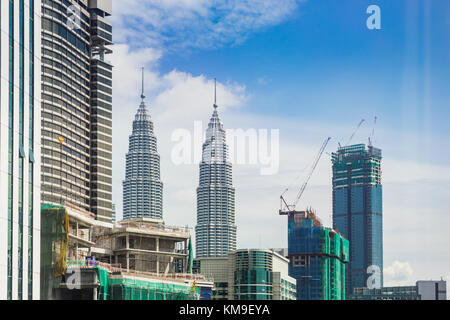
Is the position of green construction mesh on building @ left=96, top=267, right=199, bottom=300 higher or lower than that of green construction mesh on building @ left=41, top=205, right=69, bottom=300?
lower

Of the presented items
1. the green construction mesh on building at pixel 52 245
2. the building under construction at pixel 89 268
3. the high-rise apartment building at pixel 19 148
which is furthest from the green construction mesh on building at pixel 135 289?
the high-rise apartment building at pixel 19 148

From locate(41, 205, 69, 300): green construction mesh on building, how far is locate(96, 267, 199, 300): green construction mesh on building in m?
11.2

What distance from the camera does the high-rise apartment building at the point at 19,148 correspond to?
70750 mm

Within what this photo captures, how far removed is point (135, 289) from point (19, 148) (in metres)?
93.6

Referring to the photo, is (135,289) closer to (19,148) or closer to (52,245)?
(52,245)

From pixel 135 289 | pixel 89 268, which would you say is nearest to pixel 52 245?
pixel 89 268

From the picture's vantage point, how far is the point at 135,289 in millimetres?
164000

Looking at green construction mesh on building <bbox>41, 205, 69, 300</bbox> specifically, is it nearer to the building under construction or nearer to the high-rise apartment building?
the building under construction

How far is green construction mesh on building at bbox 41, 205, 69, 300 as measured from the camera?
13562 cm

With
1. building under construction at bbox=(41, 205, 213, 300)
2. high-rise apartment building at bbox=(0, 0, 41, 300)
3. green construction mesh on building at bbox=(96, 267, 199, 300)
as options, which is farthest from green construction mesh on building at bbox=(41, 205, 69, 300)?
high-rise apartment building at bbox=(0, 0, 41, 300)

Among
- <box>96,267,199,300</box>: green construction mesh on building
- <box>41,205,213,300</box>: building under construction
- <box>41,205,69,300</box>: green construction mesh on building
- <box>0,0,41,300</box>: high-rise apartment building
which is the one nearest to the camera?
<box>0,0,41,300</box>: high-rise apartment building

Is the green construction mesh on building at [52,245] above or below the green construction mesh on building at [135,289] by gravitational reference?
above

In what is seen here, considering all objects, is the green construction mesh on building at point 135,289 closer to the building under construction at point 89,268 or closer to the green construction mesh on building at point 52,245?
the building under construction at point 89,268

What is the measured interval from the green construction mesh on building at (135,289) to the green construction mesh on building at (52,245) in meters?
11.2
